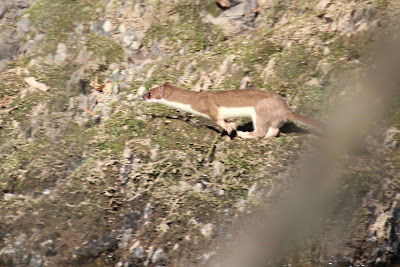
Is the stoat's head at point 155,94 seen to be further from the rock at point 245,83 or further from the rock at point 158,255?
the rock at point 158,255

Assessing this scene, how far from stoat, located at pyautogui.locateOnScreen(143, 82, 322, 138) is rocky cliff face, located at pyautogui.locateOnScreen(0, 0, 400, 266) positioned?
9.2 inches

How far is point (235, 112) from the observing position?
7301mm

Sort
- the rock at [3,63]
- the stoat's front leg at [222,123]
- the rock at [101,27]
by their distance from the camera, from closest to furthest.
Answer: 1. the stoat's front leg at [222,123]
2. the rock at [3,63]
3. the rock at [101,27]

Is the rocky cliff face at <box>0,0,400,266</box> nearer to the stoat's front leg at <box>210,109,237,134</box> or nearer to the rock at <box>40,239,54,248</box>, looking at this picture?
the rock at <box>40,239,54,248</box>

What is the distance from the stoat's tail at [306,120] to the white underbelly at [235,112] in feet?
1.53

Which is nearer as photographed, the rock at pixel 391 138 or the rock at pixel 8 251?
the rock at pixel 8 251

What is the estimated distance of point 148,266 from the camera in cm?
645

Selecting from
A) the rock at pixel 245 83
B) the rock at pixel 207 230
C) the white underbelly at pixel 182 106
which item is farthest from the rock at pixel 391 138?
the rock at pixel 207 230

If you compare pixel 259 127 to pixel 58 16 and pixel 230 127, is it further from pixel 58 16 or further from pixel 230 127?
pixel 58 16

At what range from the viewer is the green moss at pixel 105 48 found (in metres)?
8.98

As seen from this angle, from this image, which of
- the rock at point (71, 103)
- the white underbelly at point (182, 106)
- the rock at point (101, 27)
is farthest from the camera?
the rock at point (101, 27)

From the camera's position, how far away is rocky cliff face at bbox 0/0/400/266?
662cm

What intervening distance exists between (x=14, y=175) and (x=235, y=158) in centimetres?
286

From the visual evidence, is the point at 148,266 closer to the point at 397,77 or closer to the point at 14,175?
the point at 14,175
